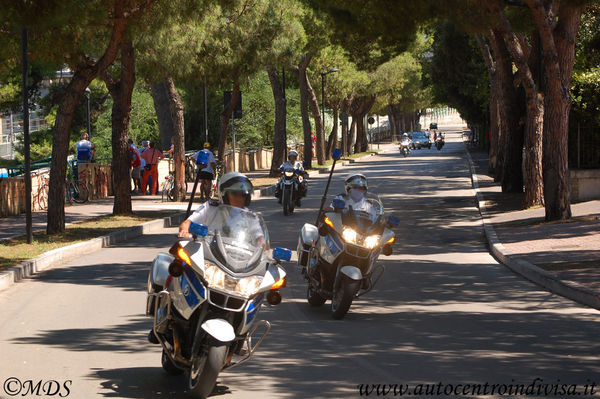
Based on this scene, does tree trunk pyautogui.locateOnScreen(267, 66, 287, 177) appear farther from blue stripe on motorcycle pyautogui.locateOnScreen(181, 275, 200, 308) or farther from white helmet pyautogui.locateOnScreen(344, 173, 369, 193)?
blue stripe on motorcycle pyautogui.locateOnScreen(181, 275, 200, 308)

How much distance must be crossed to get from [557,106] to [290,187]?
22.6 feet

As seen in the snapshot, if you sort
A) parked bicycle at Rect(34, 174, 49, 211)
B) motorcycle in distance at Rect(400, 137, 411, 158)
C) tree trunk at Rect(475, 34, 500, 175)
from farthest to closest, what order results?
motorcycle in distance at Rect(400, 137, 411, 158)
tree trunk at Rect(475, 34, 500, 175)
parked bicycle at Rect(34, 174, 49, 211)

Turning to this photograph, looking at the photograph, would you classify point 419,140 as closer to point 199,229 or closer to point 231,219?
point 231,219

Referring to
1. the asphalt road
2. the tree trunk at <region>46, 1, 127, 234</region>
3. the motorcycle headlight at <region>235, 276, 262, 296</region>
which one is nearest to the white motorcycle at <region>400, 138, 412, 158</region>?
the tree trunk at <region>46, 1, 127, 234</region>

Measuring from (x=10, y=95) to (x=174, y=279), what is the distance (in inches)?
1801

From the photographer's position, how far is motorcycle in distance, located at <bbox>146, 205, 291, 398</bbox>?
249 inches

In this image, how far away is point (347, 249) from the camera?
10.0 metres

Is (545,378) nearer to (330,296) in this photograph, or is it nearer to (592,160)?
(330,296)

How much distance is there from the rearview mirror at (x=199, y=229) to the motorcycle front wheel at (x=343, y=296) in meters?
3.48

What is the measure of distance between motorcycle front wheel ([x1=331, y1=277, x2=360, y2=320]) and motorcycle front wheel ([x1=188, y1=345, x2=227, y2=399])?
3.53m

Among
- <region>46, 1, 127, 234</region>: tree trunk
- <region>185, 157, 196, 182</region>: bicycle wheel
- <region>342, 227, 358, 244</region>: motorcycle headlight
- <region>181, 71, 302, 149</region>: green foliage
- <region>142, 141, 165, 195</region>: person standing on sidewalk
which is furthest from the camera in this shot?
<region>181, 71, 302, 149</region>: green foliage

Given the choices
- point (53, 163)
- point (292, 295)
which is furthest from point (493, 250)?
point (53, 163)

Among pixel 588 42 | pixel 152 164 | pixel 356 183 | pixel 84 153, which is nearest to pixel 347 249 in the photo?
pixel 356 183

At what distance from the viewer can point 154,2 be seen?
1998 cm
